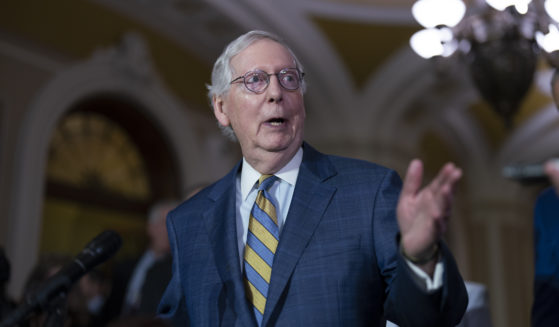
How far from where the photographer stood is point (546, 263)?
1.84 m

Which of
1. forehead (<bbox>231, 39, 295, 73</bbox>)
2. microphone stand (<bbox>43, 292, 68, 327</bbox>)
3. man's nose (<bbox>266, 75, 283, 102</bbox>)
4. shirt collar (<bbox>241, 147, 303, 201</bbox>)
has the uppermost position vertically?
forehead (<bbox>231, 39, 295, 73</bbox>)

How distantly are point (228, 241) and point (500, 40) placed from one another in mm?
3769

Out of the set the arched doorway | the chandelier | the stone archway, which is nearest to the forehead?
the chandelier

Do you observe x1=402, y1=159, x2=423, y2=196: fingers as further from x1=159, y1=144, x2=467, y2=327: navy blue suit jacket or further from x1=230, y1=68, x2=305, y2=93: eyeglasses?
x1=230, y1=68, x2=305, y2=93: eyeglasses

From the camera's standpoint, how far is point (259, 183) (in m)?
1.64

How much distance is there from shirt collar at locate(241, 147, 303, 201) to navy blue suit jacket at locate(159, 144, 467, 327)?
0.11 ft

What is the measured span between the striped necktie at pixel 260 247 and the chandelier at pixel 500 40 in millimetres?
3462

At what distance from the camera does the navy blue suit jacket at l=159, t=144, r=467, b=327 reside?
140cm

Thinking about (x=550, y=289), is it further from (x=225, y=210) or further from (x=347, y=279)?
(x=225, y=210)

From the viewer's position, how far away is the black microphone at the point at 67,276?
4.14 ft

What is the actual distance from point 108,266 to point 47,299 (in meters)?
5.36

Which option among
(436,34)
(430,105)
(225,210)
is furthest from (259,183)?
(430,105)

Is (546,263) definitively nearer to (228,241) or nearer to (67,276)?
(228,241)

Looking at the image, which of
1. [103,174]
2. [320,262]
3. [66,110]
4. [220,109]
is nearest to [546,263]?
[320,262]
